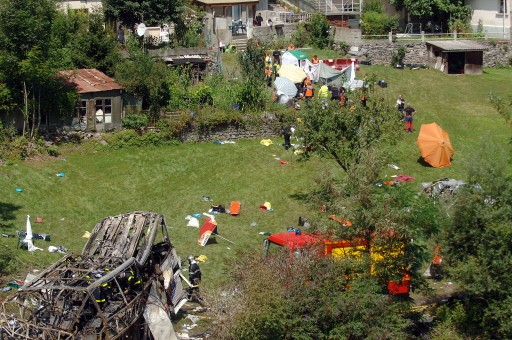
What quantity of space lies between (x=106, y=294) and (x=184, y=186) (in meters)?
11.9

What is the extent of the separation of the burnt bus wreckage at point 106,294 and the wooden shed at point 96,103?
12.7 metres

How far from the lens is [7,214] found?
3138cm

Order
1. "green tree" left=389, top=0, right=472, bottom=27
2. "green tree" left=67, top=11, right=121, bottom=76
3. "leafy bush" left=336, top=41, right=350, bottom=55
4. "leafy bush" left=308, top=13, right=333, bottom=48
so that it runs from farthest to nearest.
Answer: "green tree" left=389, top=0, right=472, bottom=27, "leafy bush" left=308, top=13, right=333, bottom=48, "leafy bush" left=336, top=41, right=350, bottom=55, "green tree" left=67, top=11, right=121, bottom=76

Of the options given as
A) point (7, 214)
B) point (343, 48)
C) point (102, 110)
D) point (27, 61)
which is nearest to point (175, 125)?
point (102, 110)

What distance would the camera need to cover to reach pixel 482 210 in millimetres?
25531

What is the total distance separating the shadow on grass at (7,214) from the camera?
99.9 ft

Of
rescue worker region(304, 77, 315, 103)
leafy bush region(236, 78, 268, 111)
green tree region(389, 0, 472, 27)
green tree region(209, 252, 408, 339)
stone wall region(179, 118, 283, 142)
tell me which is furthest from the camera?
green tree region(389, 0, 472, 27)

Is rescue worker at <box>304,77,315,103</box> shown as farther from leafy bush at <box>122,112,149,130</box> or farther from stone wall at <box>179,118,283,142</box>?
leafy bush at <box>122,112,149,130</box>

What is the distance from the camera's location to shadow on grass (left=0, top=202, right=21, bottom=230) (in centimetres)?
3046

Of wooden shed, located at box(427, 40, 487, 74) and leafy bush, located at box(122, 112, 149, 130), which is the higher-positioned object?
wooden shed, located at box(427, 40, 487, 74)

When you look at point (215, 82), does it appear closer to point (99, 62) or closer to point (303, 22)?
point (99, 62)

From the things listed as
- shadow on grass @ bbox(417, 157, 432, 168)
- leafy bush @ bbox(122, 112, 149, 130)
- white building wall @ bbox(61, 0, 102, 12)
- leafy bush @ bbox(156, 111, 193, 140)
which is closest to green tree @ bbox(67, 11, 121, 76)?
leafy bush @ bbox(122, 112, 149, 130)

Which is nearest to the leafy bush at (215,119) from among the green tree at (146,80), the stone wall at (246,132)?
the stone wall at (246,132)

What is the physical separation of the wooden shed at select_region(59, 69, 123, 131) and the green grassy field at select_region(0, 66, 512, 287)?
5.57ft
